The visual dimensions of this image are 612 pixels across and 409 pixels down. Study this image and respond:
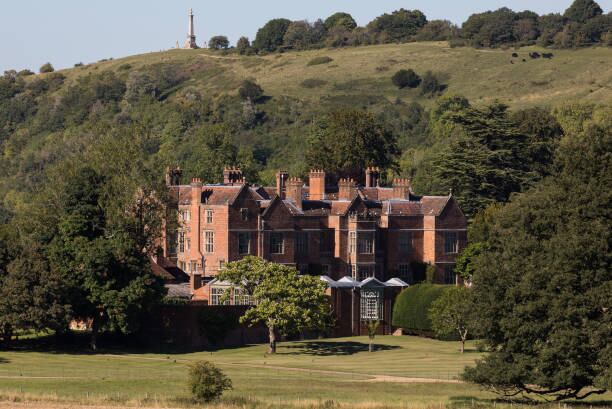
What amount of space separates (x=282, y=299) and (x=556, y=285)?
1437 inches

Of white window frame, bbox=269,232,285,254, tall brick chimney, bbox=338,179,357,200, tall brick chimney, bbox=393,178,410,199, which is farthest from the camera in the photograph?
tall brick chimney, bbox=393,178,410,199

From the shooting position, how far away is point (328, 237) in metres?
108

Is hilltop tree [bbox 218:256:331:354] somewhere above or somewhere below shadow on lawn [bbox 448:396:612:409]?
above

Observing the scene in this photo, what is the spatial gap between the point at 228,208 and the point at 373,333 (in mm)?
16574

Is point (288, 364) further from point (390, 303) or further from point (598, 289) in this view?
point (598, 289)

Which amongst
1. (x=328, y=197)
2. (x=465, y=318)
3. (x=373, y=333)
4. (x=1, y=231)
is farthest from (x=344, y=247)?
(x=465, y=318)

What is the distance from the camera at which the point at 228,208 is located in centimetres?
10306

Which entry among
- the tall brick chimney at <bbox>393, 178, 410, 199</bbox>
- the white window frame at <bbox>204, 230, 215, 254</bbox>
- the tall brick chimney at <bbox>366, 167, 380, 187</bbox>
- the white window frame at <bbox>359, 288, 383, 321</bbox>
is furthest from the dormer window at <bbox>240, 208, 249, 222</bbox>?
the tall brick chimney at <bbox>366, 167, 380, 187</bbox>

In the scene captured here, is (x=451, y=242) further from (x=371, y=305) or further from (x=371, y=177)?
(x=371, y=305)

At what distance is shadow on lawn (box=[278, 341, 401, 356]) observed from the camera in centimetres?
8881

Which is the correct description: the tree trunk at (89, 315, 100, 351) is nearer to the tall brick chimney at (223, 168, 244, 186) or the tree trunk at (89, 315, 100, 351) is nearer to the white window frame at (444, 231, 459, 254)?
the tall brick chimney at (223, 168, 244, 186)

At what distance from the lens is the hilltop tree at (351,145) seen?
137 meters

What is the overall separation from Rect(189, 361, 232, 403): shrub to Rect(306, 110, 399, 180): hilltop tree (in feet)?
251

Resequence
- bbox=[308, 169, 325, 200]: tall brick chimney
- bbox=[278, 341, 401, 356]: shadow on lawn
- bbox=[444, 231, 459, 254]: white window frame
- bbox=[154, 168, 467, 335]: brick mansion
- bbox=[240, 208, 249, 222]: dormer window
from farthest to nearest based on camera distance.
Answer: bbox=[308, 169, 325, 200]: tall brick chimney < bbox=[444, 231, 459, 254]: white window frame < bbox=[240, 208, 249, 222]: dormer window < bbox=[154, 168, 467, 335]: brick mansion < bbox=[278, 341, 401, 356]: shadow on lawn
